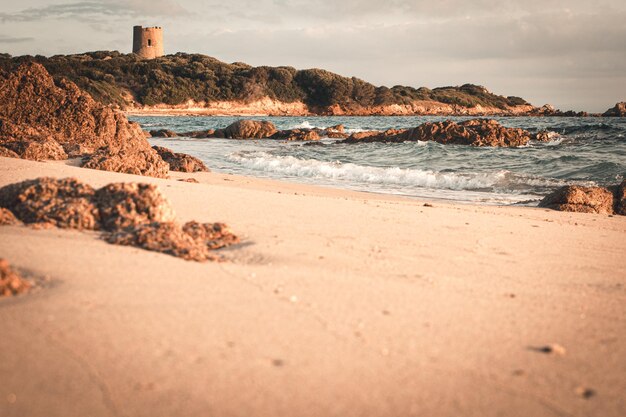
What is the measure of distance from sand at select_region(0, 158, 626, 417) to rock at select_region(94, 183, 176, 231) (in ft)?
0.94

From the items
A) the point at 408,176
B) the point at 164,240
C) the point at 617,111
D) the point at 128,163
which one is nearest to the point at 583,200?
the point at 408,176

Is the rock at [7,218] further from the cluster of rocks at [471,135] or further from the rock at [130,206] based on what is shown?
the cluster of rocks at [471,135]

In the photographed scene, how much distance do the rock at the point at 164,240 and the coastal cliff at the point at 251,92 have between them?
243 ft

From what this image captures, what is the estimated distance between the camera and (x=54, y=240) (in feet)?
9.75

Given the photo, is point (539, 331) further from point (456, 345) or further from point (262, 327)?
point (262, 327)

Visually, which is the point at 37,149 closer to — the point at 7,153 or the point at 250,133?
the point at 7,153

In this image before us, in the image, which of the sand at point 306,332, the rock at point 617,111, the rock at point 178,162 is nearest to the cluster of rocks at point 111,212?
the sand at point 306,332

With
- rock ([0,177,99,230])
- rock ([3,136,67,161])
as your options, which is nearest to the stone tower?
rock ([3,136,67,161])

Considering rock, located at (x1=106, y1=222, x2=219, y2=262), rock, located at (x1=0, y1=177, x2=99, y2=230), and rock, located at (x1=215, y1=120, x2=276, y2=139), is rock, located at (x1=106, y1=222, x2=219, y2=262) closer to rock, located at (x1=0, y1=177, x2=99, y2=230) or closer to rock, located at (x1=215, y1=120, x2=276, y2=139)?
rock, located at (x1=0, y1=177, x2=99, y2=230)

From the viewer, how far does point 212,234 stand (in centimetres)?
350

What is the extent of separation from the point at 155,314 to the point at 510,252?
106 inches

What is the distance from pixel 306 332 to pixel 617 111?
6209cm

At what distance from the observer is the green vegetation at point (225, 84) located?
7788cm

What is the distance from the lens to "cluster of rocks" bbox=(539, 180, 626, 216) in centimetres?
738
